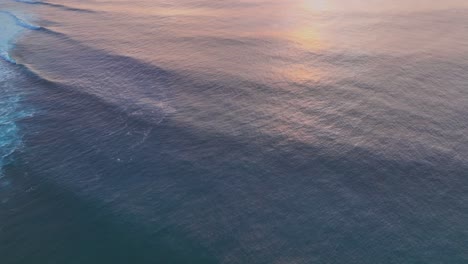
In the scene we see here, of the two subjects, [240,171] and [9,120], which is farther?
[9,120]

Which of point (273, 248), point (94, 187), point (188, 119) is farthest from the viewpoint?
point (188, 119)

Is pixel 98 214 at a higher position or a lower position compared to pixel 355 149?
lower

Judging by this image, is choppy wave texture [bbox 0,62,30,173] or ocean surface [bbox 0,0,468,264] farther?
choppy wave texture [bbox 0,62,30,173]

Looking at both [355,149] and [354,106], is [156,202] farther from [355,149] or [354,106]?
[354,106]

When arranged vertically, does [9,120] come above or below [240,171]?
above

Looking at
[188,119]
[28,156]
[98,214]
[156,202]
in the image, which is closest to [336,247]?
[156,202]

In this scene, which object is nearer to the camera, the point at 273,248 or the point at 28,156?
the point at 273,248

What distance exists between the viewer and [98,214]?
126250 mm

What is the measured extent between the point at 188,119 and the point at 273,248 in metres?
74.2

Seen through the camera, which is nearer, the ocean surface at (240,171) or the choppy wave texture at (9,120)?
the ocean surface at (240,171)

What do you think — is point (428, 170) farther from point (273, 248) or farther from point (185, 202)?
point (185, 202)

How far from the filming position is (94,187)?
13675 centimetres

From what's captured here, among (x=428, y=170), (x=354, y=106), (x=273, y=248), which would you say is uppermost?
A: (x=354, y=106)

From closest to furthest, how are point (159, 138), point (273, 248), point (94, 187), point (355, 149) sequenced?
point (273, 248), point (94, 187), point (355, 149), point (159, 138)
